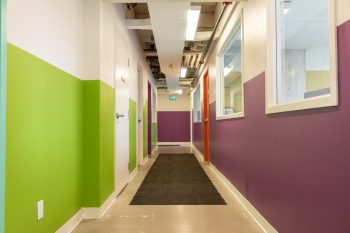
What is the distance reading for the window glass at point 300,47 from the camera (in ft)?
7.87

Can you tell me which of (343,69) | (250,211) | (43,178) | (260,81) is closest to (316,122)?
(343,69)

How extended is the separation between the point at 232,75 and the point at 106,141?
6218 mm

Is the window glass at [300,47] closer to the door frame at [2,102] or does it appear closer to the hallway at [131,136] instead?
the hallway at [131,136]

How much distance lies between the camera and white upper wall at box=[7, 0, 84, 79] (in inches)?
63.8

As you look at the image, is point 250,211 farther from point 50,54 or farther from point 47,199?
point 50,54

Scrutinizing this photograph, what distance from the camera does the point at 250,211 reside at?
113 inches

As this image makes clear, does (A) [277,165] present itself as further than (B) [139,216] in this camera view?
No

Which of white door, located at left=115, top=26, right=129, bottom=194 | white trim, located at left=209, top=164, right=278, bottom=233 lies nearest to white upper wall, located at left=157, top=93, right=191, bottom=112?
white door, located at left=115, top=26, right=129, bottom=194

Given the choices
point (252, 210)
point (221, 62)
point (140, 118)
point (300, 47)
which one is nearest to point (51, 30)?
point (252, 210)

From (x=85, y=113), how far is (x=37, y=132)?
0.95 metres

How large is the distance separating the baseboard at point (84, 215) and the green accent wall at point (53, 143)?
0.16 feet

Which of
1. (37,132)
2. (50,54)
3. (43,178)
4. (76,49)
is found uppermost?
(76,49)

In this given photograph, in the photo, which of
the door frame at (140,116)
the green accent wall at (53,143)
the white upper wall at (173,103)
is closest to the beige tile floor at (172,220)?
the green accent wall at (53,143)

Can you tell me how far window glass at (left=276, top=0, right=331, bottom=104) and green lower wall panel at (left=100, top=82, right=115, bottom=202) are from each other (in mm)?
1816
